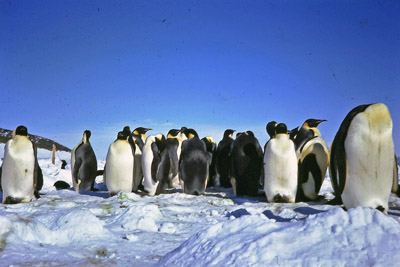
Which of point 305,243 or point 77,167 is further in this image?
point 77,167

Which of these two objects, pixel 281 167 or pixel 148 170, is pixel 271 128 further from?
pixel 148 170

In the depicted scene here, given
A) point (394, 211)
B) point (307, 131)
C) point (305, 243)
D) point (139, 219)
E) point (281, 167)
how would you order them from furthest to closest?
point (307, 131) → point (281, 167) → point (394, 211) → point (139, 219) → point (305, 243)

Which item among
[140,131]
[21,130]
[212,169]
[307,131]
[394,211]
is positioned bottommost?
[394,211]

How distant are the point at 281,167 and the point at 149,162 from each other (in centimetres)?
363

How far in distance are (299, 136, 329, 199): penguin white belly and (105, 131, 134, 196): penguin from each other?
3495 millimetres

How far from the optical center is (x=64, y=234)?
3.63 m

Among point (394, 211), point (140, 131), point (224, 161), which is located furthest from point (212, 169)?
point (394, 211)

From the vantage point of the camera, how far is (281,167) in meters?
6.34

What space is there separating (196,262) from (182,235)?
4.53 feet

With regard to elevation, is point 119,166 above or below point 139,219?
above

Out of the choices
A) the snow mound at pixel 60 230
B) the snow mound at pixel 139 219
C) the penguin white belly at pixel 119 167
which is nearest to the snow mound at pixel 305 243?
the snow mound at pixel 60 230

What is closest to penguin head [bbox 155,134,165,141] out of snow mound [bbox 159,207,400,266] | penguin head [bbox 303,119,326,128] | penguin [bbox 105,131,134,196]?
penguin [bbox 105,131,134,196]

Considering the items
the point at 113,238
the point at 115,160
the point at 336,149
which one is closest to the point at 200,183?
the point at 115,160

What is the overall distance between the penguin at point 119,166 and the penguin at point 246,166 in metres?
2.18
